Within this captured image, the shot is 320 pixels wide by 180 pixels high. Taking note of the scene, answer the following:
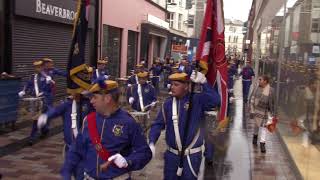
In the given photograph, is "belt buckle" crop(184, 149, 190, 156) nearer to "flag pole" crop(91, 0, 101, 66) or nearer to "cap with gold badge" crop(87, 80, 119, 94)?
"cap with gold badge" crop(87, 80, 119, 94)

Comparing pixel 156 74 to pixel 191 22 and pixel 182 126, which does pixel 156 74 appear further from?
pixel 191 22

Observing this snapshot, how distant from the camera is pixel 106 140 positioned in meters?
4.45

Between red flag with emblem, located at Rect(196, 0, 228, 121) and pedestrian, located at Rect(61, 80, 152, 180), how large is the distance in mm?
1863

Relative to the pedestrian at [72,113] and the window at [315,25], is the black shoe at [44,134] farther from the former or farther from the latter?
the window at [315,25]

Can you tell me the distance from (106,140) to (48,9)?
13316 millimetres

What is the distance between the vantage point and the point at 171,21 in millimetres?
58594

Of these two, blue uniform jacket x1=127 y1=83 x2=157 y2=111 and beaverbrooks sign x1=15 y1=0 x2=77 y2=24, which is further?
beaverbrooks sign x1=15 y1=0 x2=77 y2=24

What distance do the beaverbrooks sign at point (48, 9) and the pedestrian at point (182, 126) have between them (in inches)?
394

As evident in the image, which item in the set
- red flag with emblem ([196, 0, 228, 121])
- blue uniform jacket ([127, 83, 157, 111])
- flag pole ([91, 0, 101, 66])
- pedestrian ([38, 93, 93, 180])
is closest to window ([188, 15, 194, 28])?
flag pole ([91, 0, 101, 66])

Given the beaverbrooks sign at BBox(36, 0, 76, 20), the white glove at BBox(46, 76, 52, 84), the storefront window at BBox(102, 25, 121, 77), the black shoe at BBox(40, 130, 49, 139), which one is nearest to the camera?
the black shoe at BBox(40, 130, 49, 139)

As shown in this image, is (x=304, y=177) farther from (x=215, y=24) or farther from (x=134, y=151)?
(x=134, y=151)

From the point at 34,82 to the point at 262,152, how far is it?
5.37 metres

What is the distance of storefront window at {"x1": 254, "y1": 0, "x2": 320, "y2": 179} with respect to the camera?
830 cm

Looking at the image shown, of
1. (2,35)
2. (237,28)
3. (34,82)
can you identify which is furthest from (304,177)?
(237,28)
